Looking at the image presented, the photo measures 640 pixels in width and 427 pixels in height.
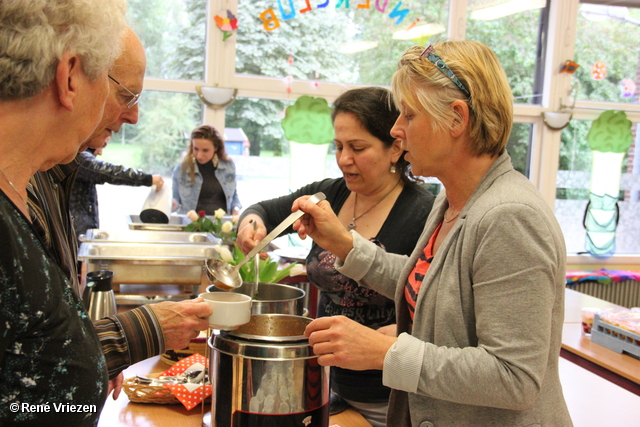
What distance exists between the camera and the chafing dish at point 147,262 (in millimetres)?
2297

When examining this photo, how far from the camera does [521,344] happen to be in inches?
39.6

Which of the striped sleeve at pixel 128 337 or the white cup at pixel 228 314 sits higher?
the white cup at pixel 228 314

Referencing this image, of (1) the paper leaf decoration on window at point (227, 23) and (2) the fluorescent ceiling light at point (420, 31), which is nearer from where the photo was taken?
(1) the paper leaf decoration on window at point (227, 23)

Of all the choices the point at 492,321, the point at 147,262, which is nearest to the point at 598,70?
the point at 147,262

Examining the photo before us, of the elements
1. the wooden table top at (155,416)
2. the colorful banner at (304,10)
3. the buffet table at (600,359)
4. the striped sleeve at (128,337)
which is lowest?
the buffet table at (600,359)

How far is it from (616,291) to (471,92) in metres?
5.00

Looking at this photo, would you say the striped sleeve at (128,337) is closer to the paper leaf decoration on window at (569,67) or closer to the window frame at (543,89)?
the window frame at (543,89)

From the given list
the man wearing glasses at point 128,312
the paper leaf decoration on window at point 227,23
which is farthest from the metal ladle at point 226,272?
the paper leaf decoration on window at point 227,23

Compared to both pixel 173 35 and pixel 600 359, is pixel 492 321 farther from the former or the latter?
pixel 173 35

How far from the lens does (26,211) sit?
80 centimetres

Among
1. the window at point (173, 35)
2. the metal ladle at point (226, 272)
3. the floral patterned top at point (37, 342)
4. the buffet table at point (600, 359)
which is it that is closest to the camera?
A: the floral patterned top at point (37, 342)

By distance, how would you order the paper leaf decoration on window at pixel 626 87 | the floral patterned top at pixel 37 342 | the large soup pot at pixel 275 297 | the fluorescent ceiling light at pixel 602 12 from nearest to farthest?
1. the floral patterned top at pixel 37 342
2. the large soup pot at pixel 275 297
3. the fluorescent ceiling light at pixel 602 12
4. the paper leaf decoration on window at pixel 626 87

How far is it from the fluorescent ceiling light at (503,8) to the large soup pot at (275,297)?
191 inches

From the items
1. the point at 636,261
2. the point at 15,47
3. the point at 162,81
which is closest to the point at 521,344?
the point at 15,47
